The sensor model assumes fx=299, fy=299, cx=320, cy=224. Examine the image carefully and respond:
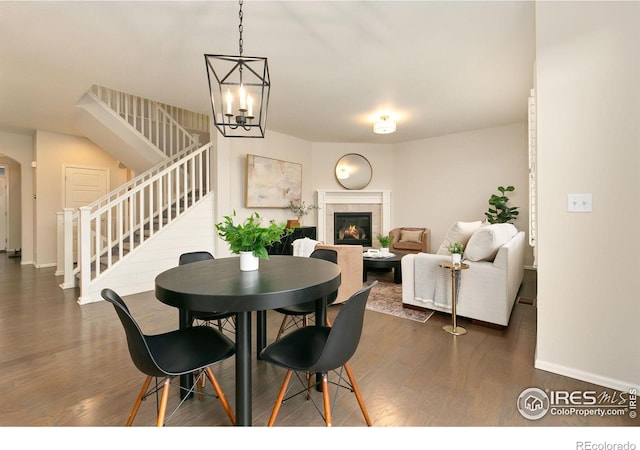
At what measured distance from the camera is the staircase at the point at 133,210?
3848 mm

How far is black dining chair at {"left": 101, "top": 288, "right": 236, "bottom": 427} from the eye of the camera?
48.0 inches

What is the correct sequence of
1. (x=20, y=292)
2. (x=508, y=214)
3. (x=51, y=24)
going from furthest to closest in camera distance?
(x=508, y=214)
(x=20, y=292)
(x=51, y=24)

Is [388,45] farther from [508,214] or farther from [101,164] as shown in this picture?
[101,164]

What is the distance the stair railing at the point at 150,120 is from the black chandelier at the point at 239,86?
1593 millimetres

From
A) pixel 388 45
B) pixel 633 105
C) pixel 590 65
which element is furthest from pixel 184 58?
pixel 633 105

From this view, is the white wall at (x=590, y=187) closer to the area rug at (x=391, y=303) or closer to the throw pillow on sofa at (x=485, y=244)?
the throw pillow on sofa at (x=485, y=244)

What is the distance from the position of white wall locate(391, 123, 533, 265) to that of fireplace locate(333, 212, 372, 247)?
629mm

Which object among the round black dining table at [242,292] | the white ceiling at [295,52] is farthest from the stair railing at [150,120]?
the round black dining table at [242,292]

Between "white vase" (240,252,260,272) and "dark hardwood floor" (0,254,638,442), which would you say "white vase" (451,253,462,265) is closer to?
"dark hardwood floor" (0,254,638,442)

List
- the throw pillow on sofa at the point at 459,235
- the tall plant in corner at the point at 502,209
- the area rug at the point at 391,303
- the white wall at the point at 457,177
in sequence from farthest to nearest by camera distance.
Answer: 1. the white wall at the point at 457,177
2. the tall plant in corner at the point at 502,209
3. the throw pillow on sofa at the point at 459,235
4. the area rug at the point at 391,303

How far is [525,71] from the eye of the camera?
131 inches

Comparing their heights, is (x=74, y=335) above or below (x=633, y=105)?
below

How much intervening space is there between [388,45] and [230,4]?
144cm

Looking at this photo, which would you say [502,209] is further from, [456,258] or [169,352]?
[169,352]
